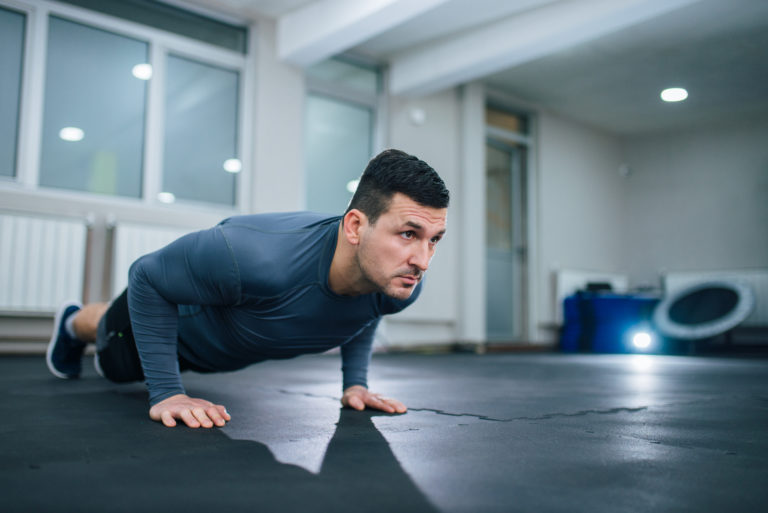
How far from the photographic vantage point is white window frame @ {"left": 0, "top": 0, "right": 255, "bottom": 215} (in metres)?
3.82

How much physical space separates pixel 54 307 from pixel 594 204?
6.17 meters

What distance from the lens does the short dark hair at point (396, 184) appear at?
1.35 meters

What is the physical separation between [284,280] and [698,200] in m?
7.24

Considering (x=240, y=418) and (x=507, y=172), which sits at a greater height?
(x=507, y=172)

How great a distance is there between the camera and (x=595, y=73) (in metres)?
5.94

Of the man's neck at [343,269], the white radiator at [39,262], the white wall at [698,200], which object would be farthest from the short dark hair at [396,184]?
the white wall at [698,200]

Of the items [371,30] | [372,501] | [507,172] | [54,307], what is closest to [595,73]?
[507,172]

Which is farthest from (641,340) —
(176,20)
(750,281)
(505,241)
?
(176,20)

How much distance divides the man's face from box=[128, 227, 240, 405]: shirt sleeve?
1.08 ft

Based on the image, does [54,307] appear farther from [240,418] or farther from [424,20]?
[424,20]

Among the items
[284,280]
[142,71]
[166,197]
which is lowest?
[284,280]

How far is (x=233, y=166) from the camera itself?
4.75 metres

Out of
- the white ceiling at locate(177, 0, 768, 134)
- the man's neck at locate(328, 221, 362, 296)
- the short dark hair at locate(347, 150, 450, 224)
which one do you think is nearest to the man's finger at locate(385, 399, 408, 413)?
the man's neck at locate(328, 221, 362, 296)

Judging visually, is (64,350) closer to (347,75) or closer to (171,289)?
(171,289)
